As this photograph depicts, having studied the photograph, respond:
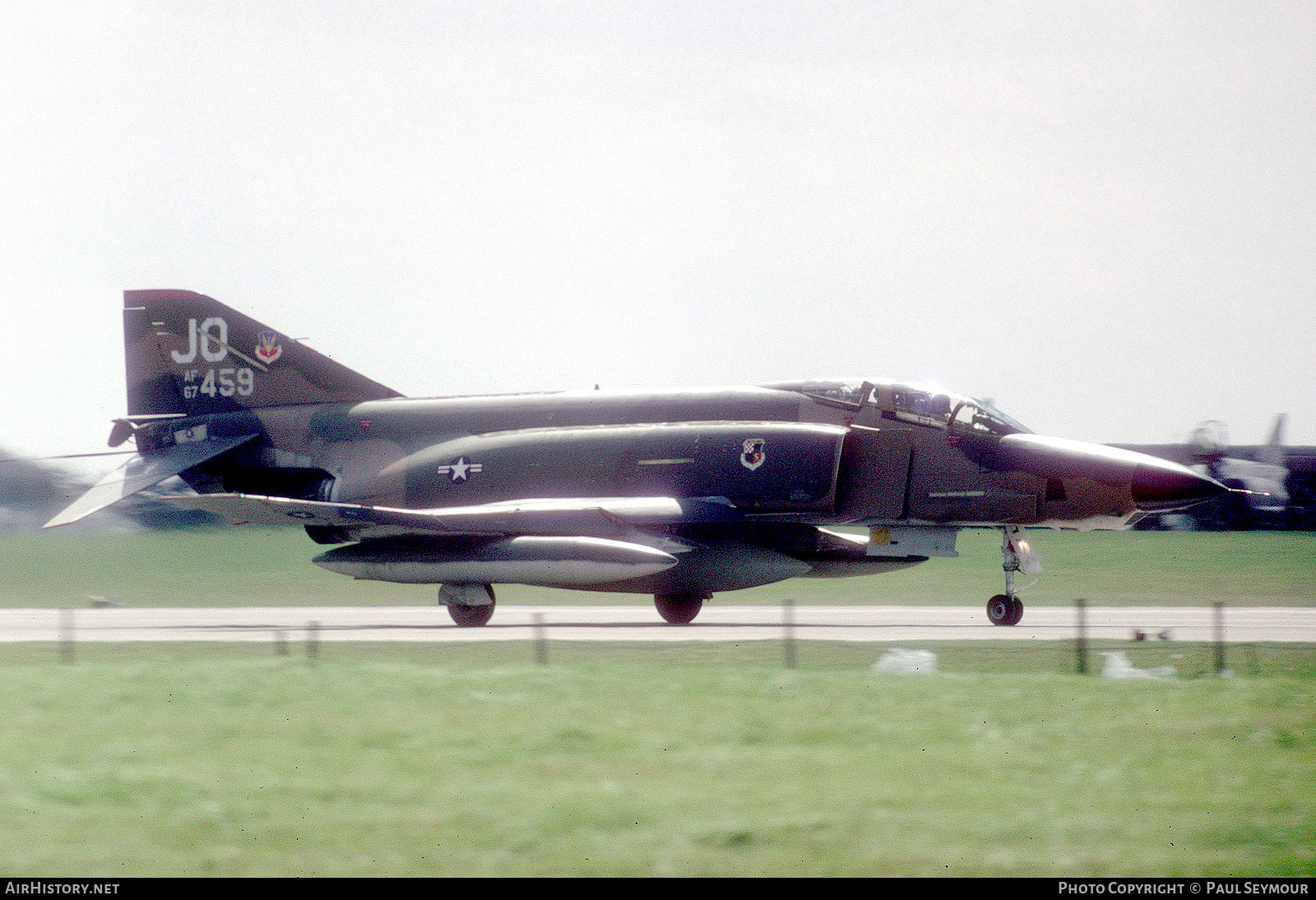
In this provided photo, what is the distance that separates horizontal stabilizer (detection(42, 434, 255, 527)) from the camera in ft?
76.8

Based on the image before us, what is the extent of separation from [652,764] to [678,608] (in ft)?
40.4

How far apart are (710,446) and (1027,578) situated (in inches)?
558

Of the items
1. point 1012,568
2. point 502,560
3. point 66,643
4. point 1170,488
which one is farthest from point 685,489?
point 66,643

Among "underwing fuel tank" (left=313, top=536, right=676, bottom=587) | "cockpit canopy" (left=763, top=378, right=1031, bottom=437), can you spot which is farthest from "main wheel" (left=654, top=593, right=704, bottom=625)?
"cockpit canopy" (left=763, top=378, right=1031, bottom=437)

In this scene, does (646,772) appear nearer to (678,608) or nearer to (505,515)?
(505,515)

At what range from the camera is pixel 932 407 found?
20.5 meters

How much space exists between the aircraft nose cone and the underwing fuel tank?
21.0 ft

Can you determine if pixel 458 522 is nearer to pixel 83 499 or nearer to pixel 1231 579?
pixel 83 499

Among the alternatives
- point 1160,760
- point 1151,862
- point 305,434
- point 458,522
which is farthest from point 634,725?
Result: point 305,434

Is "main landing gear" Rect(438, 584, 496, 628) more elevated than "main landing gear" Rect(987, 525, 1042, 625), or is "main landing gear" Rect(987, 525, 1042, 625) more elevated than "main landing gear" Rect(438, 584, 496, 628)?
"main landing gear" Rect(987, 525, 1042, 625)

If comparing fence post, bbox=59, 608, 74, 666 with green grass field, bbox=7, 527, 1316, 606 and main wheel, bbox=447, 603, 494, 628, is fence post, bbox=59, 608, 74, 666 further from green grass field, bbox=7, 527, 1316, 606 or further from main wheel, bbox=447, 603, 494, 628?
green grass field, bbox=7, 527, 1316, 606

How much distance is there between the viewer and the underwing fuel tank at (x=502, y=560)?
1966 centimetres

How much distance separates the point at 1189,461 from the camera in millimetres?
43031

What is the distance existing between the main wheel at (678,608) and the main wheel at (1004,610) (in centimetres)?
434
